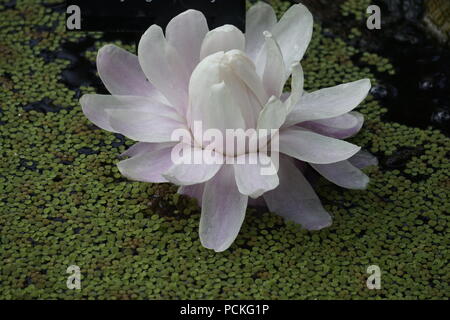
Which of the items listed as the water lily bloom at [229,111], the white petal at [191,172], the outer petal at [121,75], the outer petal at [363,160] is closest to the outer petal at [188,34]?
the water lily bloom at [229,111]

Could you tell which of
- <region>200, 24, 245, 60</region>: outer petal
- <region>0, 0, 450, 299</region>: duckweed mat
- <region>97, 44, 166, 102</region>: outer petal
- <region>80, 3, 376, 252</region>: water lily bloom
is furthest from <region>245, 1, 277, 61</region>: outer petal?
<region>0, 0, 450, 299</region>: duckweed mat

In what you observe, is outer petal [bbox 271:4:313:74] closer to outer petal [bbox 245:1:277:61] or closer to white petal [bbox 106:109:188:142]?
outer petal [bbox 245:1:277:61]

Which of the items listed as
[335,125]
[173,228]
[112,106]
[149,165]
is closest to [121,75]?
[112,106]

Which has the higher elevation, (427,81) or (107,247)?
(427,81)

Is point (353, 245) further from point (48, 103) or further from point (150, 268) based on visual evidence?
point (48, 103)

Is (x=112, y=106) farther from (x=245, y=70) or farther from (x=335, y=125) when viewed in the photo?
(x=335, y=125)

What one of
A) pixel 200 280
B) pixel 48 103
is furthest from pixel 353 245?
pixel 48 103
